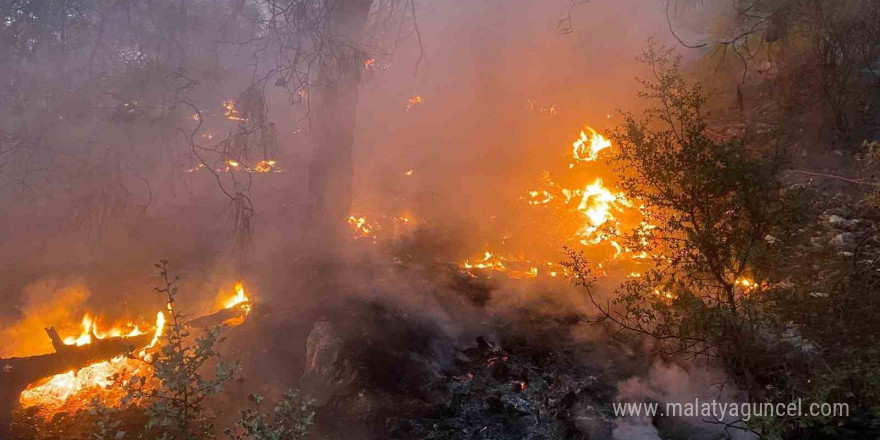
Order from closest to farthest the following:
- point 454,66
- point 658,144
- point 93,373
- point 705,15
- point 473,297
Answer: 1. point 658,144
2. point 93,373
3. point 473,297
4. point 705,15
5. point 454,66

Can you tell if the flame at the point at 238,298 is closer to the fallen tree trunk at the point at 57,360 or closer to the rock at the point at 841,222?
the fallen tree trunk at the point at 57,360

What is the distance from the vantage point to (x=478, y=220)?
7.54 m

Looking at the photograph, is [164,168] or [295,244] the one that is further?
[164,168]

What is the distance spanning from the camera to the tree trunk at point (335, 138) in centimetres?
611

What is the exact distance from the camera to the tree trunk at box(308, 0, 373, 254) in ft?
20.0

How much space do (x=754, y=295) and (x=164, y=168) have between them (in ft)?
31.4

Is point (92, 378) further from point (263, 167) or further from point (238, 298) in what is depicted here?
point (263, 167)

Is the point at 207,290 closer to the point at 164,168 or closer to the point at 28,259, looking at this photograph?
the point at 28,259

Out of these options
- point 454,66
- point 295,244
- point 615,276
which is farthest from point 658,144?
point 454,66

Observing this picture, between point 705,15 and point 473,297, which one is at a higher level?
point 705,15

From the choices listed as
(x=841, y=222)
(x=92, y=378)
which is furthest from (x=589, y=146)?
(x=92, y=378)

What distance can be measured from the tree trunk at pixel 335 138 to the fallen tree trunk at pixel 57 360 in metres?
2.12

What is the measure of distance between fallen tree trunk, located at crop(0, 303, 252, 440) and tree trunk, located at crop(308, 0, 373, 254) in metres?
2.12

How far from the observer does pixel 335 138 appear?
22.5 feet
